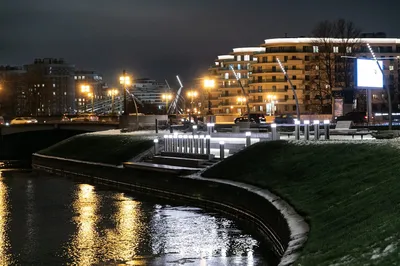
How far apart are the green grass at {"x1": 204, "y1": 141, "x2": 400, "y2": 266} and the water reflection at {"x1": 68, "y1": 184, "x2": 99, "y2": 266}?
6276 millimetres

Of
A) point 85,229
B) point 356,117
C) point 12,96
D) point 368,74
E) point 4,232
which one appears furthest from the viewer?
point 12,96

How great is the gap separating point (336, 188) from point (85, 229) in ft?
33.5

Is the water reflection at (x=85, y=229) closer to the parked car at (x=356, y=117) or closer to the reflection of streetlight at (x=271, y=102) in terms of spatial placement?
the parked car at (x=356, y=117)

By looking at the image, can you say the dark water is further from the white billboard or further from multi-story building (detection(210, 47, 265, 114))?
multi-story building (detection(210, 47, 265, 114))

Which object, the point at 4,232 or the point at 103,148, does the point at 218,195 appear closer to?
the point at 4,232

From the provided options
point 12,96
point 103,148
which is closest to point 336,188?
point 103,148

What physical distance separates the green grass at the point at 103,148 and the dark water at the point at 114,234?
13784 mm

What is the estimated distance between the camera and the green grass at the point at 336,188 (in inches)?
565

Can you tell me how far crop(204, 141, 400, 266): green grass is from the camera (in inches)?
565

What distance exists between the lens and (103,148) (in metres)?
60.9

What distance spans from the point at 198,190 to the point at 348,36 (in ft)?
239

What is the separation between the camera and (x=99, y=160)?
56.2 meters

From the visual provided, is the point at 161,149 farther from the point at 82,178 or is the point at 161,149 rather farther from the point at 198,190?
the point at 198,190

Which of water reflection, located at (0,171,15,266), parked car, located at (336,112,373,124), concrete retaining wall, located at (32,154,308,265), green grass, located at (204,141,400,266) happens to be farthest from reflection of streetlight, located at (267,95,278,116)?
green grass, located at (204,141,400,266)
